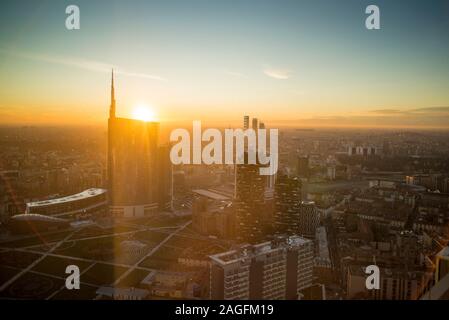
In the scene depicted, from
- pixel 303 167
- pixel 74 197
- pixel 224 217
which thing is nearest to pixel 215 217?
pixel 224 217

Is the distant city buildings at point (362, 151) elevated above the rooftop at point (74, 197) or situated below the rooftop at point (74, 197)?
above

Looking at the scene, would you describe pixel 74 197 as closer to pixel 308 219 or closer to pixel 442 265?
pixel 308 219

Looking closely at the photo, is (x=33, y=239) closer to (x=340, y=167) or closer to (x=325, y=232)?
(x=325, y=232)

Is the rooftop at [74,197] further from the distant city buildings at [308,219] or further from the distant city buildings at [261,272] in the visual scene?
the distant city buildings at [261,272]

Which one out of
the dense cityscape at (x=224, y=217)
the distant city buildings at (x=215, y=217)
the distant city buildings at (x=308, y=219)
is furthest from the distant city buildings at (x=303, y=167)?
the distant city buildings at (x=215, y=217)
